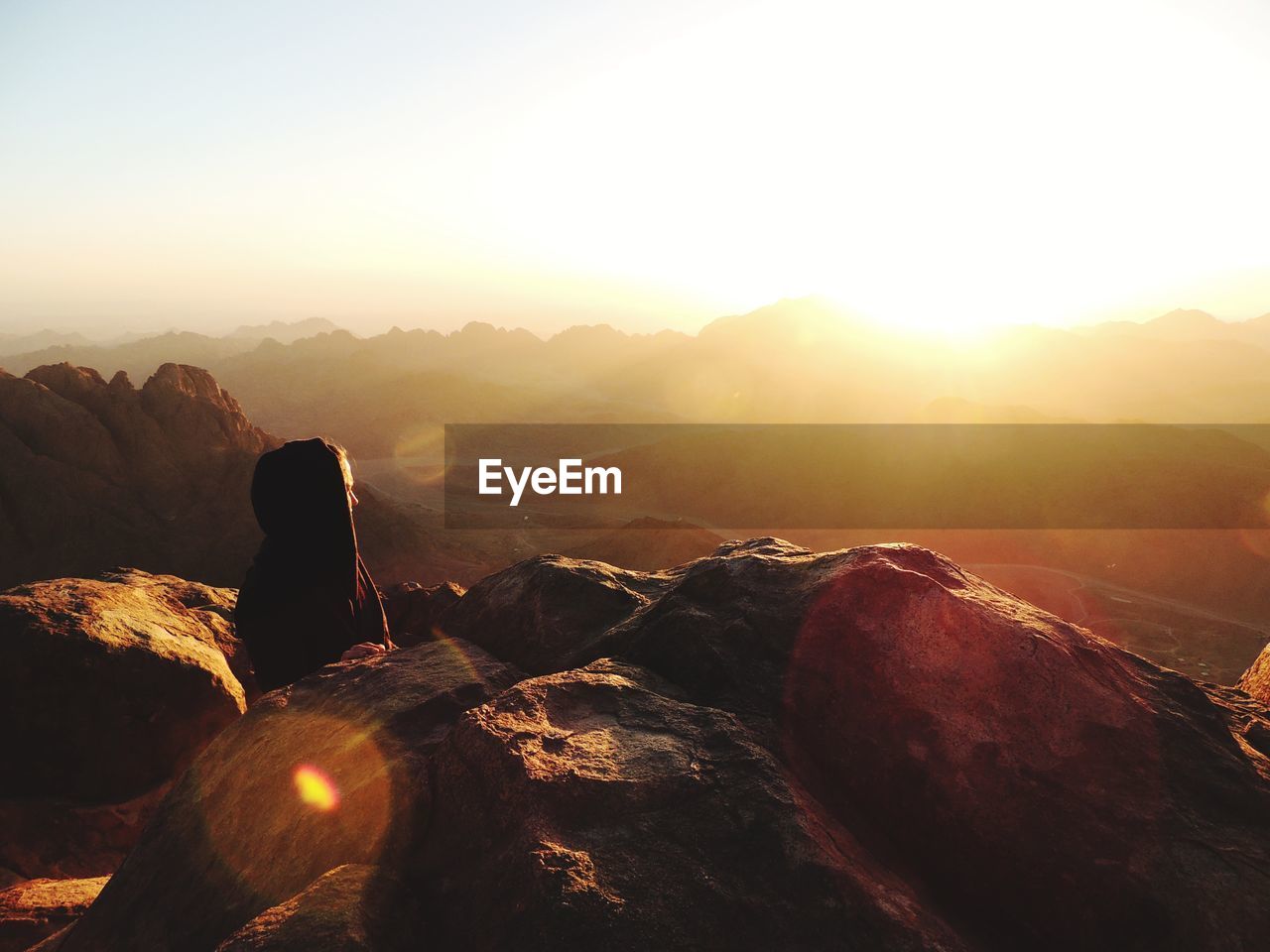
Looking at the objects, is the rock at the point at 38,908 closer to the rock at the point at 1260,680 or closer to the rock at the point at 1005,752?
the rock at the point at 1005,752

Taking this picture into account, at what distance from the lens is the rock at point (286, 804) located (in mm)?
Result: 2627

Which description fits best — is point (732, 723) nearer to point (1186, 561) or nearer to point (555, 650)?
point (555, 650)

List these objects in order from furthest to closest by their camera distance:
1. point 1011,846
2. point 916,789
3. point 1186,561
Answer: point 1186,561, point 916,789, point 1011,846

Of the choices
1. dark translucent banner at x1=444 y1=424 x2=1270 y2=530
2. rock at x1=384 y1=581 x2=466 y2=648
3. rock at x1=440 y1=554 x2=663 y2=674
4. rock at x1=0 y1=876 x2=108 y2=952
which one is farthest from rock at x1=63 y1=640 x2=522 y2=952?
dark translucent banner at x1=444 y1=424 x2=1270 y2=530

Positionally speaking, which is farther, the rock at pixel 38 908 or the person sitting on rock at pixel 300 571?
the person sitting on rock at pixel 300 571

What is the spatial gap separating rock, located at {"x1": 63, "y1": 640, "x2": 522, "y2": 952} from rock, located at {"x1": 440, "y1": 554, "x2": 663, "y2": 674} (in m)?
0.35

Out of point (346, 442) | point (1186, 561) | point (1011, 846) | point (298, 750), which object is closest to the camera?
point (1011, 846)

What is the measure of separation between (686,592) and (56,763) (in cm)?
509

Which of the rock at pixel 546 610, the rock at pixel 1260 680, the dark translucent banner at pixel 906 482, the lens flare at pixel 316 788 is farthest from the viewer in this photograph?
the dark translucent banner at pixel 906 482

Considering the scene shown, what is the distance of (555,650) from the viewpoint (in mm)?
3977

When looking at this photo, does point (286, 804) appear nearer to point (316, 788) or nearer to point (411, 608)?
point (316, 788)

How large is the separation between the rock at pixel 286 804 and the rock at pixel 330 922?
0.79 ft

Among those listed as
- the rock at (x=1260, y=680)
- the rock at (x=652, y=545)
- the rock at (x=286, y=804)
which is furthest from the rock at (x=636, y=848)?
the rock at (x=652, y=545)

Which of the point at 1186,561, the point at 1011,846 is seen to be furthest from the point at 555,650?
the point at 1186,561
